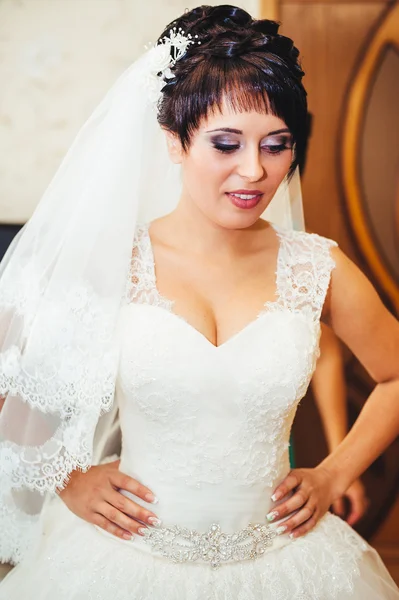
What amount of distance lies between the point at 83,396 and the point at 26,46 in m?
1.48

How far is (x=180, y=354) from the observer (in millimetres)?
1339

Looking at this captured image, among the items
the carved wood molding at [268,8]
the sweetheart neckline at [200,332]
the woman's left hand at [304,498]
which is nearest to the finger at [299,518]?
the woman's left hand at [304,498]

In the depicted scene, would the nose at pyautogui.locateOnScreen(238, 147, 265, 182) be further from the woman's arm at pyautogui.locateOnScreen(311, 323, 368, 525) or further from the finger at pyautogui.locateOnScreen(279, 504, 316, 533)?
the finger at pyautogui.locateOnScreen(279, 504, 316, 533)

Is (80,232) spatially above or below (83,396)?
above

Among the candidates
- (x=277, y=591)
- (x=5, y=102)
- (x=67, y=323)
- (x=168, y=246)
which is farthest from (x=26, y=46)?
(x=277, y=591)

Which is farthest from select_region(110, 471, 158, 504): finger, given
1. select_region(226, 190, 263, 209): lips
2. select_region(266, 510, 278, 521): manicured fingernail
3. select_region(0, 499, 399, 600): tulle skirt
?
select_region(226, 190, 263, 209): lips

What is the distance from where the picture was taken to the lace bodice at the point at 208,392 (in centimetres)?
134

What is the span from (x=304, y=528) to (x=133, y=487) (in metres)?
0.38

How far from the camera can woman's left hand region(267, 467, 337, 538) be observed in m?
1.42

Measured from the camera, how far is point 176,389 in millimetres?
1339

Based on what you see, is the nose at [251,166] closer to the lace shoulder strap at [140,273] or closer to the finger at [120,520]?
the lace shoulder strap at [140,273]

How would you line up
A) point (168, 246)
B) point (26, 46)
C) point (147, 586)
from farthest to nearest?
point (26, 46), point (168, 246), point (147, 586)

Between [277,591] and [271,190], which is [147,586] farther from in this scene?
[271,190]

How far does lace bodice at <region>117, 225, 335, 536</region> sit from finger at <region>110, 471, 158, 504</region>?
3 cm
